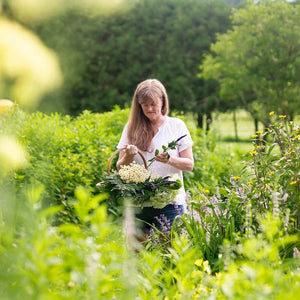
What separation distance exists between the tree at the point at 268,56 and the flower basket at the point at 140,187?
32.3 ft

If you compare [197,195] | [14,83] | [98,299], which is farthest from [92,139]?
[98,299]

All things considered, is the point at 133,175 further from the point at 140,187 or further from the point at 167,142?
the point at 167,142

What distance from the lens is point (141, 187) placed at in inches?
94.7

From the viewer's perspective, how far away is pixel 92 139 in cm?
491

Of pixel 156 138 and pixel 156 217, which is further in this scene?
pixel 156 138

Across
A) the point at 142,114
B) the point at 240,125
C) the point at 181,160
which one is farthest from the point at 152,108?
the point at 240,125

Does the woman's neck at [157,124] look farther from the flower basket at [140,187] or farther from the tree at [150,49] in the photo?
the tree at [150,49]

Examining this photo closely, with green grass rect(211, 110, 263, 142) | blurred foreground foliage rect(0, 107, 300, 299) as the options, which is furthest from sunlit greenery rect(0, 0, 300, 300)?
green grass rect(211, 110, 263, 142)

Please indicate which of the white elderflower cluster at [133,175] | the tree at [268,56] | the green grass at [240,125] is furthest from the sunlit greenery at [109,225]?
the green grass at [240,125]

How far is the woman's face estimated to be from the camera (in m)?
2.80

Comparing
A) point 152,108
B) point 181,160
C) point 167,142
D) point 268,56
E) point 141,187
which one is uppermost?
point 268,56

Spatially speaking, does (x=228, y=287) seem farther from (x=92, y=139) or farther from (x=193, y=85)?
(x=193, y=85)

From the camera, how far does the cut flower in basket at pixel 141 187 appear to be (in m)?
2.38

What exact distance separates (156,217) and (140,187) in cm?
25
